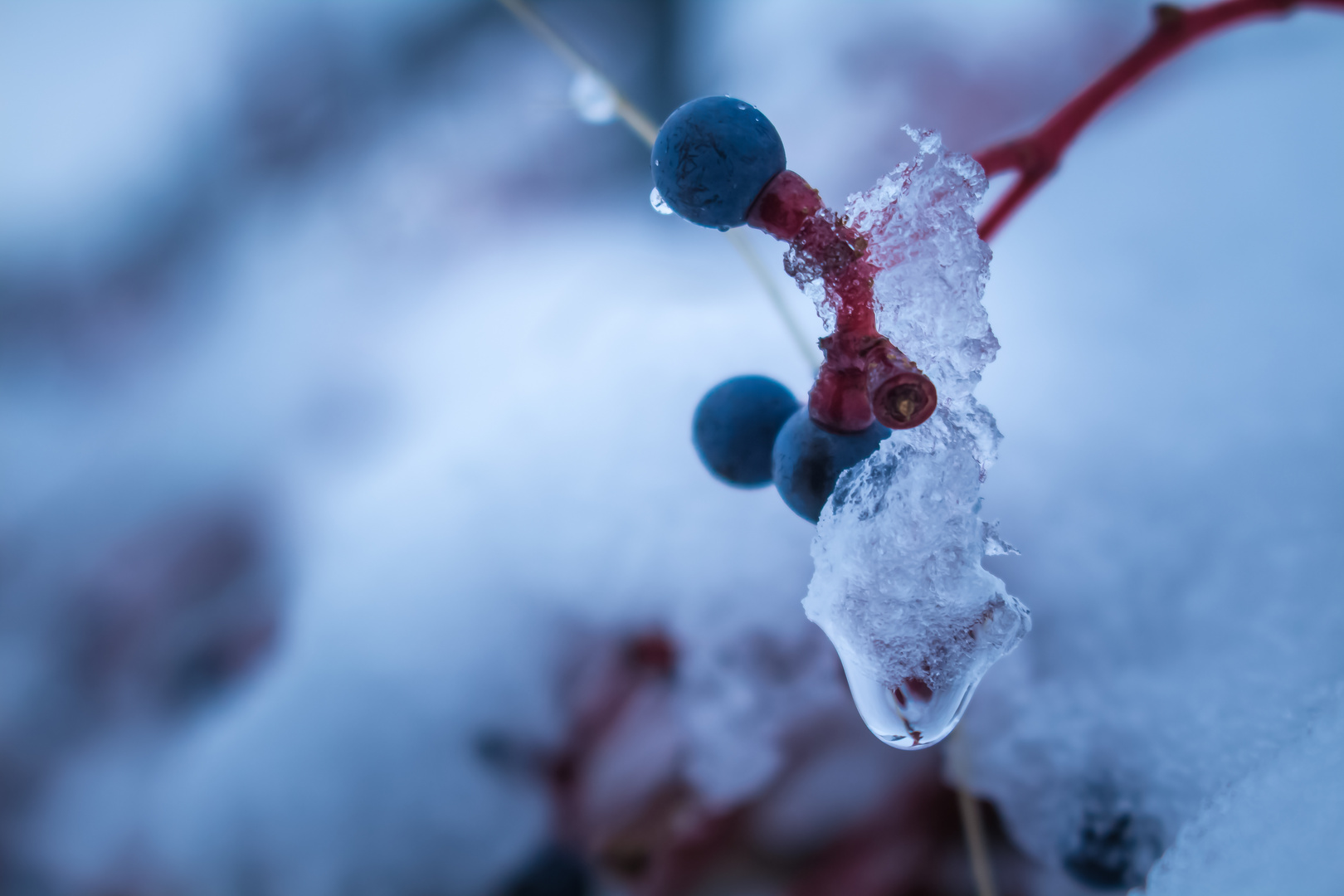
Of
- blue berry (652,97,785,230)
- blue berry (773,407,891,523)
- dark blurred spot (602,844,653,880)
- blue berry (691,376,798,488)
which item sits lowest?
dark blurred spot (602,844,653,880)

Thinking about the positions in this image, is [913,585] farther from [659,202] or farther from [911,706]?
[659,202]

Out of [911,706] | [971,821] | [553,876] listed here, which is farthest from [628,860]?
[911,706]

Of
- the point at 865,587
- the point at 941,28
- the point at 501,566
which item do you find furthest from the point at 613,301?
the point at 865,587

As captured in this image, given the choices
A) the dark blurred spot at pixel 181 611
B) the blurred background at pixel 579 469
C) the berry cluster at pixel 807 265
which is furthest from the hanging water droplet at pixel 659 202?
the dark blurred spot at pixel 181 611

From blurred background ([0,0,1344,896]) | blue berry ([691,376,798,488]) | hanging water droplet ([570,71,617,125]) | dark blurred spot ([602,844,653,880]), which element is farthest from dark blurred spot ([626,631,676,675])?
hanging water droplet ([570,71,617,125])

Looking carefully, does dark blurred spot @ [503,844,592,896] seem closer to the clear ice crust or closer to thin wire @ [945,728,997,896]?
thin wire @ [945,728,997,896]

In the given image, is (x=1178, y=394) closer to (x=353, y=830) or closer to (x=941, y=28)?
(x=941, y=28)

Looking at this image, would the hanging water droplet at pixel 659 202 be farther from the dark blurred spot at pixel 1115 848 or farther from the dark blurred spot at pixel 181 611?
the dark blurred spot at pixel 181 611
